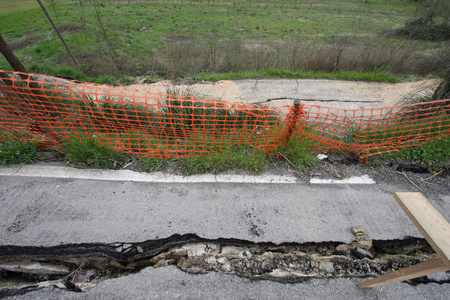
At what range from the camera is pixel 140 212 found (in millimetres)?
2586

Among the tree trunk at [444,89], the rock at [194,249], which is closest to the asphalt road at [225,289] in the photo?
the rock at [194,249]

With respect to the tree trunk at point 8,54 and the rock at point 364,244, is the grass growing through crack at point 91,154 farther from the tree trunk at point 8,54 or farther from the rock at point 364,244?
the rock at point 364,244

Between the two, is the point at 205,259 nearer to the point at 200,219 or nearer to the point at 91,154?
the point at 200,219

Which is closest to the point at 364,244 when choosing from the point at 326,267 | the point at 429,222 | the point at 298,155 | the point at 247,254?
the point at 326,267

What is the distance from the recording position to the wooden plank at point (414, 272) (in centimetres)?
137

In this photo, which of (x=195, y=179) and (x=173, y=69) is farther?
(x=173, y=69)

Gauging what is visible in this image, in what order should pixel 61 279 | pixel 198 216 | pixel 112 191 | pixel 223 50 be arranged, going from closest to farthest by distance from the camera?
pixel 61 279 < pixel 198 216 < pixel 112 191 < pixel 223 50

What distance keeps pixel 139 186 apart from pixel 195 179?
0.70m

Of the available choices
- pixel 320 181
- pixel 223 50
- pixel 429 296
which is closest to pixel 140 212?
pixel 320 181

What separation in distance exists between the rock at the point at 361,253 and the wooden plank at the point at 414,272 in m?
0.35

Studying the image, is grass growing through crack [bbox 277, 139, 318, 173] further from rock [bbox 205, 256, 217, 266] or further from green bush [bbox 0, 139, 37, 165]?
green bush [bbox 0, 139, 37, 165]

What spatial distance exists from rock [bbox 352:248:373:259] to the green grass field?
18.4 ft

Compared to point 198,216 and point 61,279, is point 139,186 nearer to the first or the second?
point 198,216

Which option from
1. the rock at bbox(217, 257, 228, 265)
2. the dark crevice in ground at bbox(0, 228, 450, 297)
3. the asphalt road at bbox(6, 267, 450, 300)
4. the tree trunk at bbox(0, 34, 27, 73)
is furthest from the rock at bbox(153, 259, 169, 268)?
the tree trunk at bbox(0, 34, 27, 73)
